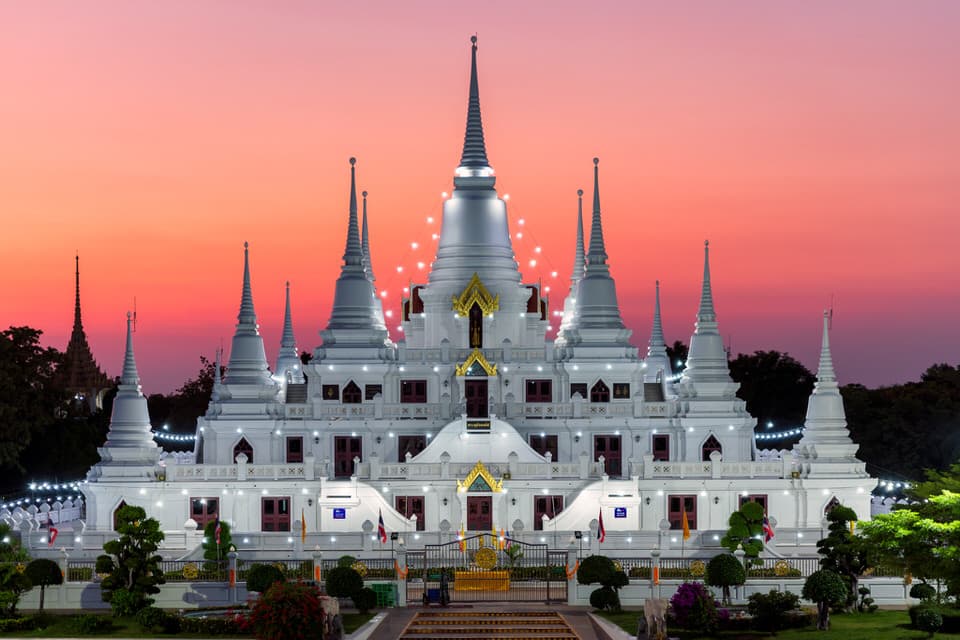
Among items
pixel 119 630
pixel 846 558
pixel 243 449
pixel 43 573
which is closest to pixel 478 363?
pixel 243 449

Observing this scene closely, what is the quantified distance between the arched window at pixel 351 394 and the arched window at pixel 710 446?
1486 centimetres

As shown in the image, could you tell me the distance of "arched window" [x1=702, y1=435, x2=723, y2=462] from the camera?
8662 cm

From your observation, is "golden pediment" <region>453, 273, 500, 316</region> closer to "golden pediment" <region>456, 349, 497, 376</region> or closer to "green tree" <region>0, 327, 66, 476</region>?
"golden pediment" <region>456, 349, 497, 376</region>

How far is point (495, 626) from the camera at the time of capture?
59.1 meters

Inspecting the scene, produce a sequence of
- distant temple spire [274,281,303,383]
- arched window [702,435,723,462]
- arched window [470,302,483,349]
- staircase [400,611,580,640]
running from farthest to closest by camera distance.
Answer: distant temple spire [274,281,303,383] → arched window [470,302,483,349] → arched window [702,435,723,462] → staircase [400,611,580,640]

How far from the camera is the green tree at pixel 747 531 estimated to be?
7019 centimetres

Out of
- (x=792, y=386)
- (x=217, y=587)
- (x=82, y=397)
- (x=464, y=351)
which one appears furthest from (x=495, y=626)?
(x=82, y=397)

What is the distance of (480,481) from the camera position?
264 feet

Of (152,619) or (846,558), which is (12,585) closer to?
(152,619)

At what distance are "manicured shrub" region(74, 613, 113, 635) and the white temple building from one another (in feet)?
45.9

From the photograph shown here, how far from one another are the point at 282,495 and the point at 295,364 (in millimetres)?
16110

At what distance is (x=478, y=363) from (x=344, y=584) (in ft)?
83.7

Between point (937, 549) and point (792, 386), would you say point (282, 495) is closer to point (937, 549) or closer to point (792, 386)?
point (937, 549)

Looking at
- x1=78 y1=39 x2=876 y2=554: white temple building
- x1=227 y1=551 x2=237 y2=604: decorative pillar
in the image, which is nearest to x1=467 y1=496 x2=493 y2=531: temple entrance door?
x1=78 y1=39 x2=876 y2=554: white temple building
